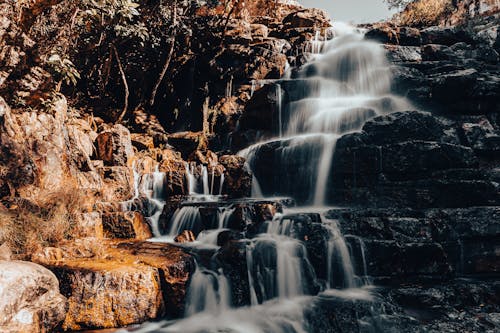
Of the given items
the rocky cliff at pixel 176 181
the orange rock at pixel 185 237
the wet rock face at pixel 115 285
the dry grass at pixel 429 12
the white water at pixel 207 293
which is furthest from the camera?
the dry grass at pixel 429 12

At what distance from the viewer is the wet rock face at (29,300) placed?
3.60 m

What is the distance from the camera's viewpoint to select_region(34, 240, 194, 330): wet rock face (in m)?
4.43

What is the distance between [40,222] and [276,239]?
4302 mm

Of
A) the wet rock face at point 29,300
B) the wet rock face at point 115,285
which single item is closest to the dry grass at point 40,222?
the wet rock face at point 115,285

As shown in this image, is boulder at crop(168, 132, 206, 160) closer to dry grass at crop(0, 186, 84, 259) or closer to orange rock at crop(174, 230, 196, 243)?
orange rock at crop(174, 230, 196, 243)

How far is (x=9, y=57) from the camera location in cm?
690

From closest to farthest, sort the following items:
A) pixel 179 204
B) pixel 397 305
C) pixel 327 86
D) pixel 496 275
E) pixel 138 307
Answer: pixel 138 307, pixel 397 305, pixel 496 275, pixel 179 204, pixel 327 86

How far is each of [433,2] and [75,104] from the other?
70.4 feet

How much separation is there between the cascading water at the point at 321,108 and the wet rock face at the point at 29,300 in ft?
21.3

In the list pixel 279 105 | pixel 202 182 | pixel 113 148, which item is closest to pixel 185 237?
pixel 202 182

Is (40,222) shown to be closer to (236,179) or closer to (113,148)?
(113,148)

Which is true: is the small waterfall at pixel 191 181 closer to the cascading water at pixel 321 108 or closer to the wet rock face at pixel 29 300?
the cascading water at pixel 321 108

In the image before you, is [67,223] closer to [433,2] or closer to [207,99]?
[207,99]

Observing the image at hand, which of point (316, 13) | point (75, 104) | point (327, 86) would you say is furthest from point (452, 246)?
point (316, 13)
